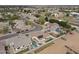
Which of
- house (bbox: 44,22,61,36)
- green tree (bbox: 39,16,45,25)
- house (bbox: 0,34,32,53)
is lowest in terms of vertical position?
house (bbox: 0,34,32,53)

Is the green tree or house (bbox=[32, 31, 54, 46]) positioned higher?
the green tree

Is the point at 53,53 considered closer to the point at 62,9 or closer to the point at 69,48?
the point at 69,48

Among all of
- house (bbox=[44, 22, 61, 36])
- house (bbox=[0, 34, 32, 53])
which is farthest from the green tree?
house (bbox=[0, 34, 32, 53])

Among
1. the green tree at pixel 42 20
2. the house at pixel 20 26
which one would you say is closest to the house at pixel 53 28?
the green tree at pixel 42 20

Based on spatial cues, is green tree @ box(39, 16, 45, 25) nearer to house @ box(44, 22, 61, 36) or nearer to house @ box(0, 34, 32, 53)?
house @ box(44, 22, 61, 36)

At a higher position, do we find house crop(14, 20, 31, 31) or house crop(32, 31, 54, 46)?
house crop(14, 20, 31, 31)

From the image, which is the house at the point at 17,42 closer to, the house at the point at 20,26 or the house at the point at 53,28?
the house at the point at 20,26

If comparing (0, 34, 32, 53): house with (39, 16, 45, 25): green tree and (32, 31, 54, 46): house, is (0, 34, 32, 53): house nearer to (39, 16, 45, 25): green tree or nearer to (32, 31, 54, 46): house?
(32, 31, 54, 46): house

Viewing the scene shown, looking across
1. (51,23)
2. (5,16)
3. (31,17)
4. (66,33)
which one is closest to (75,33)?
(66,33)

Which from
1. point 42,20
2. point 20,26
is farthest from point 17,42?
point 42,20

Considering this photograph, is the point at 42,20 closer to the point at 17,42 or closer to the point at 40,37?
the point at 40,37
